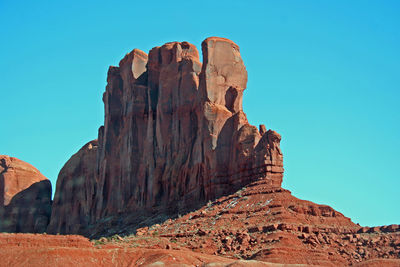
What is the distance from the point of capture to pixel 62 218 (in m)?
107

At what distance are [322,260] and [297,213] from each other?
730cm

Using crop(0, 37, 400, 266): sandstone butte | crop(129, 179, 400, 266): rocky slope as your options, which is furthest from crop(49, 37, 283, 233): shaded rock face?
crop(129, 179, 400, 266): rocky slope

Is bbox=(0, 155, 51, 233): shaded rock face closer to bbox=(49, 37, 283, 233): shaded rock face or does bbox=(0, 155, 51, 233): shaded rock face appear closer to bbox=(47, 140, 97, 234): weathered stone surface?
bbox=(47, 140, 97, 234): weathered stone surface

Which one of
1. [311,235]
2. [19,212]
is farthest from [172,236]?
[19,212]

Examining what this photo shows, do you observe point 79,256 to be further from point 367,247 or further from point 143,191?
point 143,191

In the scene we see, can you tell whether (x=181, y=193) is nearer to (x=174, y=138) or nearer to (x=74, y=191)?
(x=174, y=138)

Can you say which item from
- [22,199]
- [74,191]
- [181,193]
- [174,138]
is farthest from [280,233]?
[22,199]

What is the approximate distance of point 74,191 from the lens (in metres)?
108

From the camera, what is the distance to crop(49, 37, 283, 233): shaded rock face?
7212cm

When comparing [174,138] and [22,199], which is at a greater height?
[22,199]

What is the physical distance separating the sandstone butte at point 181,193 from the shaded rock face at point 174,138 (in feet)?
0.38

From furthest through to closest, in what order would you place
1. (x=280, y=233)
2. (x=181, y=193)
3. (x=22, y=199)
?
(x=22, y=199)
(x=181, y=193)
(x=280, y=233)

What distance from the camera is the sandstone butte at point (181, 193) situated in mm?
54094

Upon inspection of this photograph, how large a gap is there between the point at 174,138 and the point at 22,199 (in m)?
38.2
